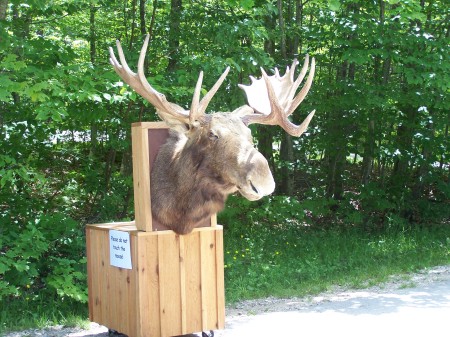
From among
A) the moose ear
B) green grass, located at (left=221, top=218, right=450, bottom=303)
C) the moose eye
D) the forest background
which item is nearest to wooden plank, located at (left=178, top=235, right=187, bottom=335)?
the moose eye

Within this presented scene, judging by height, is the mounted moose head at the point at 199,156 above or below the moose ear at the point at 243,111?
below

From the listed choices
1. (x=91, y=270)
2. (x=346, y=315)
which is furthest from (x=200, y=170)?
(x=346, y=315)

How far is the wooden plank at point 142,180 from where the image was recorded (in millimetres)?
5805

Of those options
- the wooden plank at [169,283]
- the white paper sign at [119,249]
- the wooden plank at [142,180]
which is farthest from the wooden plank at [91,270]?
the wooden plank at [169,283]

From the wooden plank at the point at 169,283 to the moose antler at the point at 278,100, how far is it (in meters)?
1.29

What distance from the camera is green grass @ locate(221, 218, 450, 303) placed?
9.23 m

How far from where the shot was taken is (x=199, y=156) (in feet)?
18.5

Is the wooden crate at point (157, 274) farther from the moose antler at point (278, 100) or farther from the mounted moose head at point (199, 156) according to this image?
the moose antler at point (278, 100)

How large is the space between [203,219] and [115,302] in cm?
119

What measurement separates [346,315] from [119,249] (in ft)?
8.95

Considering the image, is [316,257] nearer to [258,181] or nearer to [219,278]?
[219,278]

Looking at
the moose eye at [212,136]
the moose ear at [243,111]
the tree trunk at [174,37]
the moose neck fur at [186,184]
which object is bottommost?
the moose neck fur at [186,184]

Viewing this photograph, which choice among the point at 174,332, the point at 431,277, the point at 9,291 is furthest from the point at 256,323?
the point at 431,277

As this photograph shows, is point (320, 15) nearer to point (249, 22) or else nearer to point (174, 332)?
point (249, 22)
